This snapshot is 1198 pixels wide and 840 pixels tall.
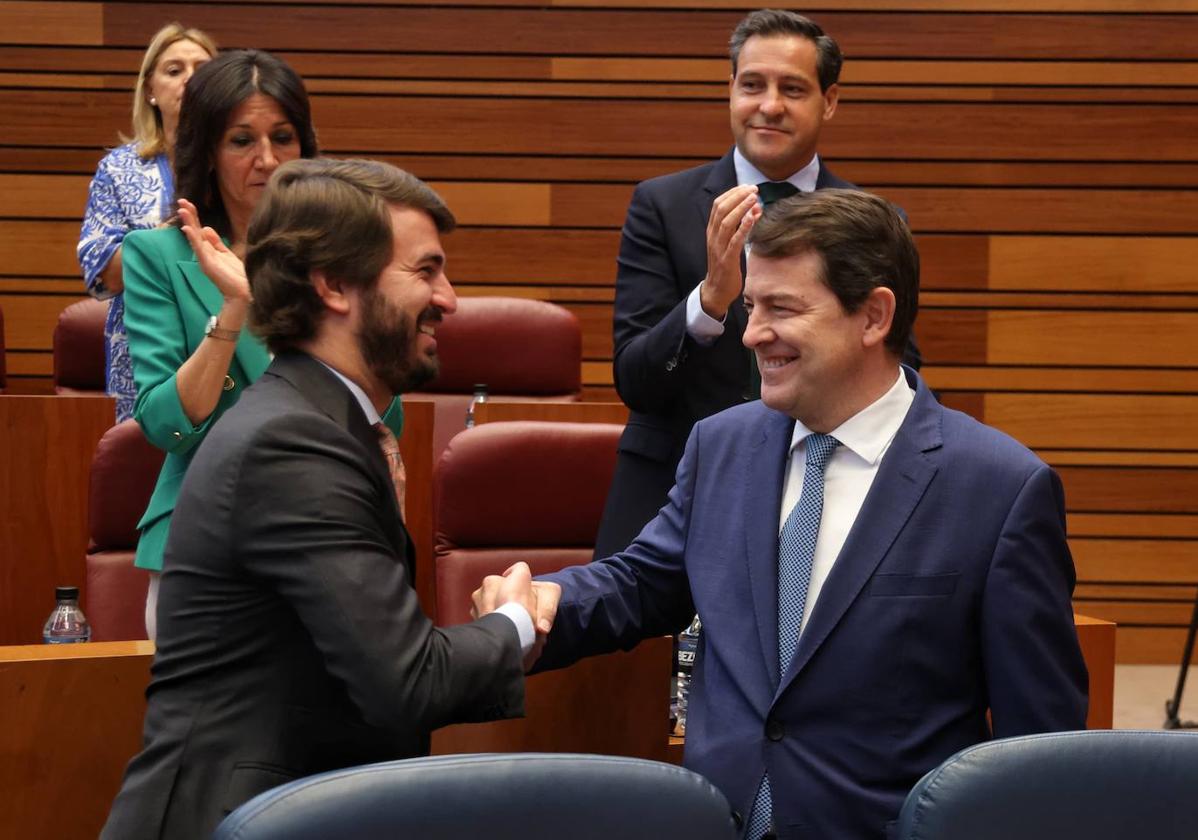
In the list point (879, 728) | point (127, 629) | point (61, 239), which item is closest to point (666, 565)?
point (879, 728)

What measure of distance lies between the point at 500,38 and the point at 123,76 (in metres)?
1.37

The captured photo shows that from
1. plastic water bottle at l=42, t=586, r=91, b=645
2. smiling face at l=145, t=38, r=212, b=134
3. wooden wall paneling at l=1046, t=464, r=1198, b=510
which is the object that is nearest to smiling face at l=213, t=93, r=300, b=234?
plastic water bottle at l=42, t=586, r=91, b=645

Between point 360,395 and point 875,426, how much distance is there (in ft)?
2.22

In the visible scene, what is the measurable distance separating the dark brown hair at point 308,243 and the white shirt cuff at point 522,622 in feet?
1.38

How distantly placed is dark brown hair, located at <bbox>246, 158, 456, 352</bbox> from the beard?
32 millimetres

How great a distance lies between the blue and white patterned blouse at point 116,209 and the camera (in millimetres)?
3461

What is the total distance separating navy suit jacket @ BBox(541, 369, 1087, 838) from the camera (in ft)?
5.67

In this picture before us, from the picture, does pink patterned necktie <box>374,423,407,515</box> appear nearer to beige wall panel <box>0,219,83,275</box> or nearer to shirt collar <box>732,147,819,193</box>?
shirt collar <box>732,147,819,193</box>

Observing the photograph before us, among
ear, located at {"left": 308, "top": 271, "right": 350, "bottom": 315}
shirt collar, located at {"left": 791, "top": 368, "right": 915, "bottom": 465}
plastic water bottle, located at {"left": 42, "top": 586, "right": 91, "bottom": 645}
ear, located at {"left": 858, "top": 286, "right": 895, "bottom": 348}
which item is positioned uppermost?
ear, located at {"left": 308, "top": 271, "right": 350, "bottom": 315}

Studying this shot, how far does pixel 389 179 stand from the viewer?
1.75 m

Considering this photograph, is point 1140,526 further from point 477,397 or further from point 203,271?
point 203,271

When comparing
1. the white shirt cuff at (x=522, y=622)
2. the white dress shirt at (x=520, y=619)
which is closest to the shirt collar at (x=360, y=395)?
the white dress shirt at (x=520, y=619)

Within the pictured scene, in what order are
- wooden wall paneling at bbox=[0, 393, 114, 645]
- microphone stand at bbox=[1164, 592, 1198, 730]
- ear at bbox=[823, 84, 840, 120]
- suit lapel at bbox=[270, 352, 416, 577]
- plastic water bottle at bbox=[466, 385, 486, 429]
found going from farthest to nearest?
1. microphone stand at bbox=[1164, 592, 1198, 730]
2. plastic water bottle at bbox=[466, 385, 486, 429]
3. wooden wall paneling at bbox=[0, 393, 114, 645]
4. ear at bbox=[823, 84, 840, 120]
5. suit lapel at bbox=[270, 352, 416, 577]

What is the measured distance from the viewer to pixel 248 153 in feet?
8.04
